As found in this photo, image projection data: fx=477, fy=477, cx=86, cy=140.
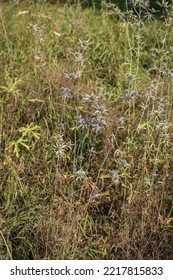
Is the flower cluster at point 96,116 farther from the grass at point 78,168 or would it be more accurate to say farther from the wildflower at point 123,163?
the wildflower at point 123,163

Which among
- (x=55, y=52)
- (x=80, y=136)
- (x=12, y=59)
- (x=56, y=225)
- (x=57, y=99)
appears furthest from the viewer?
(x=55, y=52)

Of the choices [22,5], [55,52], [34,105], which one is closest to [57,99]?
[34,105]

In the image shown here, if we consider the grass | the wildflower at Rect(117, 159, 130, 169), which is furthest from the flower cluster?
the wildflower at Rect(117, 159, 130, 169)

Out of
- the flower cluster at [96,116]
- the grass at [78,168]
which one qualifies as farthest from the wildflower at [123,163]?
the flower cluster at [96,116]

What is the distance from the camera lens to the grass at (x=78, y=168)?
2.63 m

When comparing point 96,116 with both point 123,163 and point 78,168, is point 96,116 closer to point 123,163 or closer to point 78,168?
point 123,163

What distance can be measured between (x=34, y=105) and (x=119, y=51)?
135 cm

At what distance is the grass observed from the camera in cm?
263

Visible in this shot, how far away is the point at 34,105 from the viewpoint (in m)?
3.39

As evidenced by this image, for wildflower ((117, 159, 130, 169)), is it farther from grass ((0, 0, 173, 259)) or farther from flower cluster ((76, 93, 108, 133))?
flower cluster ((76, 93, 108, 133))

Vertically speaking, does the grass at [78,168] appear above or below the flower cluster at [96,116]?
below

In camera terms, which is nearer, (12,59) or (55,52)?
(12,59)

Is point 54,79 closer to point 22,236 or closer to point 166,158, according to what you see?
point 166,158

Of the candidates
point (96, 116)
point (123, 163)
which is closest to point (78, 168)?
point (123, 163)
